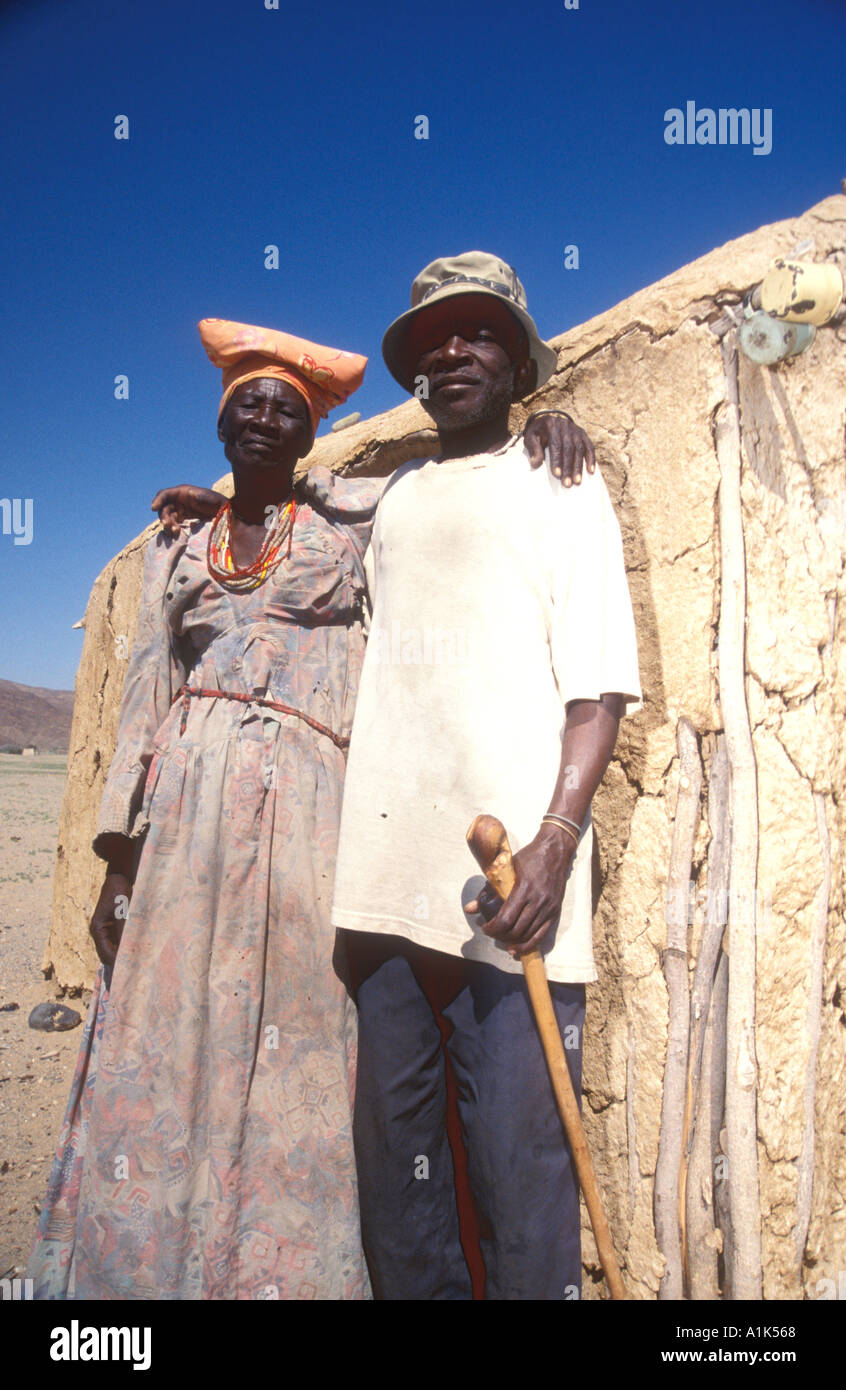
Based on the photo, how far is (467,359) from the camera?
5.98ft

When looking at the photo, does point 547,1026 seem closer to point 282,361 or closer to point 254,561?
point 254,561

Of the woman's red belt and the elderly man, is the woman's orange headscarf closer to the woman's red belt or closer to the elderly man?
the elderly man

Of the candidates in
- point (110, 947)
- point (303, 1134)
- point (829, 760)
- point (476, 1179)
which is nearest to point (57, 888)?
point (110, 947)

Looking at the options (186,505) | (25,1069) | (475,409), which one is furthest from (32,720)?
(475,409)

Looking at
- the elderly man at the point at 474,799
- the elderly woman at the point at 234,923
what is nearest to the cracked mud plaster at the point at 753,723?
the elderly man at the point at 474,799

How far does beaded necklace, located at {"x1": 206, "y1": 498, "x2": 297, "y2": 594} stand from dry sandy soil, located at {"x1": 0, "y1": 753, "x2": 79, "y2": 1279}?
214 cm

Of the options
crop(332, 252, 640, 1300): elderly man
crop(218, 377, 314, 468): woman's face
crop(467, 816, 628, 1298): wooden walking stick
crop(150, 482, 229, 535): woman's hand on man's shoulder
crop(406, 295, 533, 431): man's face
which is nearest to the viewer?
crop(467, 816, 628, 1298): wooden walking stick

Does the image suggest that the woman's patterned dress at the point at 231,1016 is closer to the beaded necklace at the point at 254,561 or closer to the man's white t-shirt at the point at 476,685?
the beaded necklace at the point at 254,561

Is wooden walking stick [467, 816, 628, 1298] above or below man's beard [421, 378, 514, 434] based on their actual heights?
below

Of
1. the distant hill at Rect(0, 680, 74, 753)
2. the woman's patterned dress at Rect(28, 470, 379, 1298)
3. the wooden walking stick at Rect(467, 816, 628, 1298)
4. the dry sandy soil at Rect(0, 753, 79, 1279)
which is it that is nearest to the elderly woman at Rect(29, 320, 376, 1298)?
the woman's patterned dress at Rect(28, 470, 379, 1298)

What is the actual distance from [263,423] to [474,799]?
1.22 m

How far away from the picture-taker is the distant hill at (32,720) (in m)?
39.8

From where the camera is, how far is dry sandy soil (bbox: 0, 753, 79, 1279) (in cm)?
280

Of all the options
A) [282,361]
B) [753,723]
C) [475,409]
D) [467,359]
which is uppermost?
[282,361]
